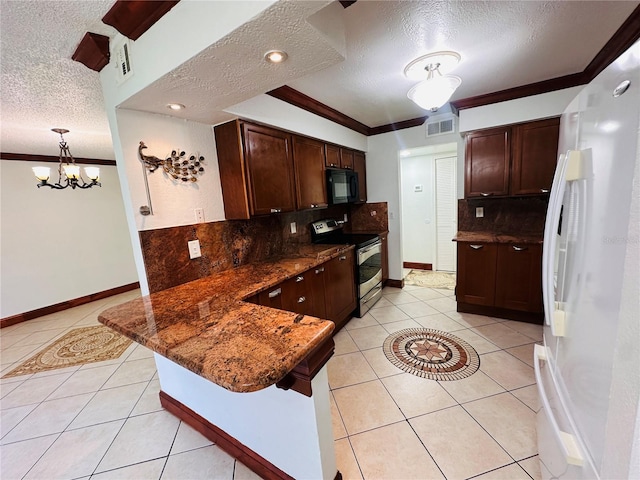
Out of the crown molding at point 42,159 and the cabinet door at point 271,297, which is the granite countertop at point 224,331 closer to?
the cabinet door at point 271,297

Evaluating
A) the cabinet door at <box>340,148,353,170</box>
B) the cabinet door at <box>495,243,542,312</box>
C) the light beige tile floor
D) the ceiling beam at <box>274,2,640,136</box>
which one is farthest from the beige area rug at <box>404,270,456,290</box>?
the ceiling beam at <box>274,2,640,136</box>

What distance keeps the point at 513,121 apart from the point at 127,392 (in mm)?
4491

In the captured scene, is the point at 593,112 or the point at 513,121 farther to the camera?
the point at 513,121

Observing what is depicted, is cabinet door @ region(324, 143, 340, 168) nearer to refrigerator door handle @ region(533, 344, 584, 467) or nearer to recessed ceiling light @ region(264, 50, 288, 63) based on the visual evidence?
Result: recessed ceiling light @ region(264, 50, 288, 63)

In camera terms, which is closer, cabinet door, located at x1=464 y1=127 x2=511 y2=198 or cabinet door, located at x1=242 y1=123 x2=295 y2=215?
cabinet door, located at x1=242 y1=123 x2=295 y2=215

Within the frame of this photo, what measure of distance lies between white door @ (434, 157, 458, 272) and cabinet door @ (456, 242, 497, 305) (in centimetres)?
166

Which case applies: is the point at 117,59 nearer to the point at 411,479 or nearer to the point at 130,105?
the point at 130,105

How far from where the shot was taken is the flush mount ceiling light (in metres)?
1.88

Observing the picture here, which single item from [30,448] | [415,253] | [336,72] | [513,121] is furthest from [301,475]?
[415,253]

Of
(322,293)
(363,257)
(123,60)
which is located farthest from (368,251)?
(123,60)

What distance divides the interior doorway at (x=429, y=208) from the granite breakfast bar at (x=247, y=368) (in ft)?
11.6

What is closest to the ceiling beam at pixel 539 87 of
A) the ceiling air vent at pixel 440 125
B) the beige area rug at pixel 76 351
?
the ceiling air vent at pixel 440 125

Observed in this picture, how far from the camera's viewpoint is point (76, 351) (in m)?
2.89

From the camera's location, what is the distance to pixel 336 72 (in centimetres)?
204
